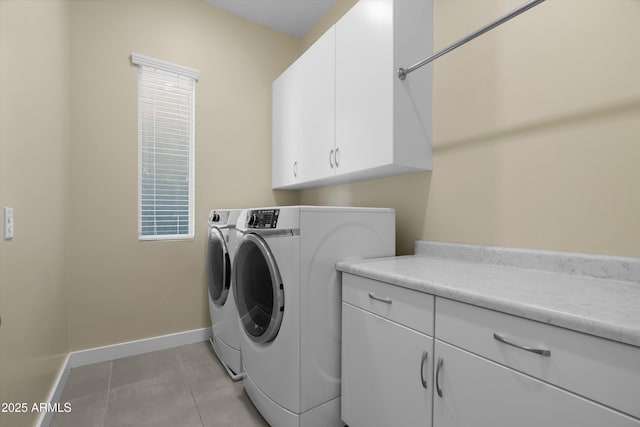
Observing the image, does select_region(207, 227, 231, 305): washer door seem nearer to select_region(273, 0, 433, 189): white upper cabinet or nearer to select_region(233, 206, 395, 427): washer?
select_region(233, 206, 395, 427): washer

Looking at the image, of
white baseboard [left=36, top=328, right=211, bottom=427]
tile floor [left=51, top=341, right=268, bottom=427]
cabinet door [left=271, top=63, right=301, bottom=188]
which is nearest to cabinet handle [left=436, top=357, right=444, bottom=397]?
tile floor [left=51, top=341, right=268, bottom=427]

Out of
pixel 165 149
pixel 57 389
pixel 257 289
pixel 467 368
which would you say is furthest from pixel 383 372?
pixel 165 149

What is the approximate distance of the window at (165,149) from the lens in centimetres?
220

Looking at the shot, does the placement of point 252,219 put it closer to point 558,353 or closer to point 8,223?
point 8,223

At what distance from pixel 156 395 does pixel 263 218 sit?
128 cm

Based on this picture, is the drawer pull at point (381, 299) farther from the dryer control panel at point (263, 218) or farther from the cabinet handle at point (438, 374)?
the dryer control panel at point (263, 218)

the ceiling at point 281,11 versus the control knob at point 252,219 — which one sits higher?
the ceiling at point 281,11

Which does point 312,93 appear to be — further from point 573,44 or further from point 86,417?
point 86,417

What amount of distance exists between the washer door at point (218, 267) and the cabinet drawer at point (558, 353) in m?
1.44

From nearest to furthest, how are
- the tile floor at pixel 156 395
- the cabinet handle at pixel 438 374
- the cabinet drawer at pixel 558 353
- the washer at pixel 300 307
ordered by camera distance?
the cabinet drawer at pixel 558 353 → the cabinet handle at pixel 438 374 → the washer at pixel 300 307 → the tile floor at pixel 156 395

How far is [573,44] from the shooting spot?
1090 mm

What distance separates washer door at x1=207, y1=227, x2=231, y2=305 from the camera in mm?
1881

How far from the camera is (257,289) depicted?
5.08 feet

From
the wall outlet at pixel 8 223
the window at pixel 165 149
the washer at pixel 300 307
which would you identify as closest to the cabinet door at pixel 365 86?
the washer at pixel 300 307
